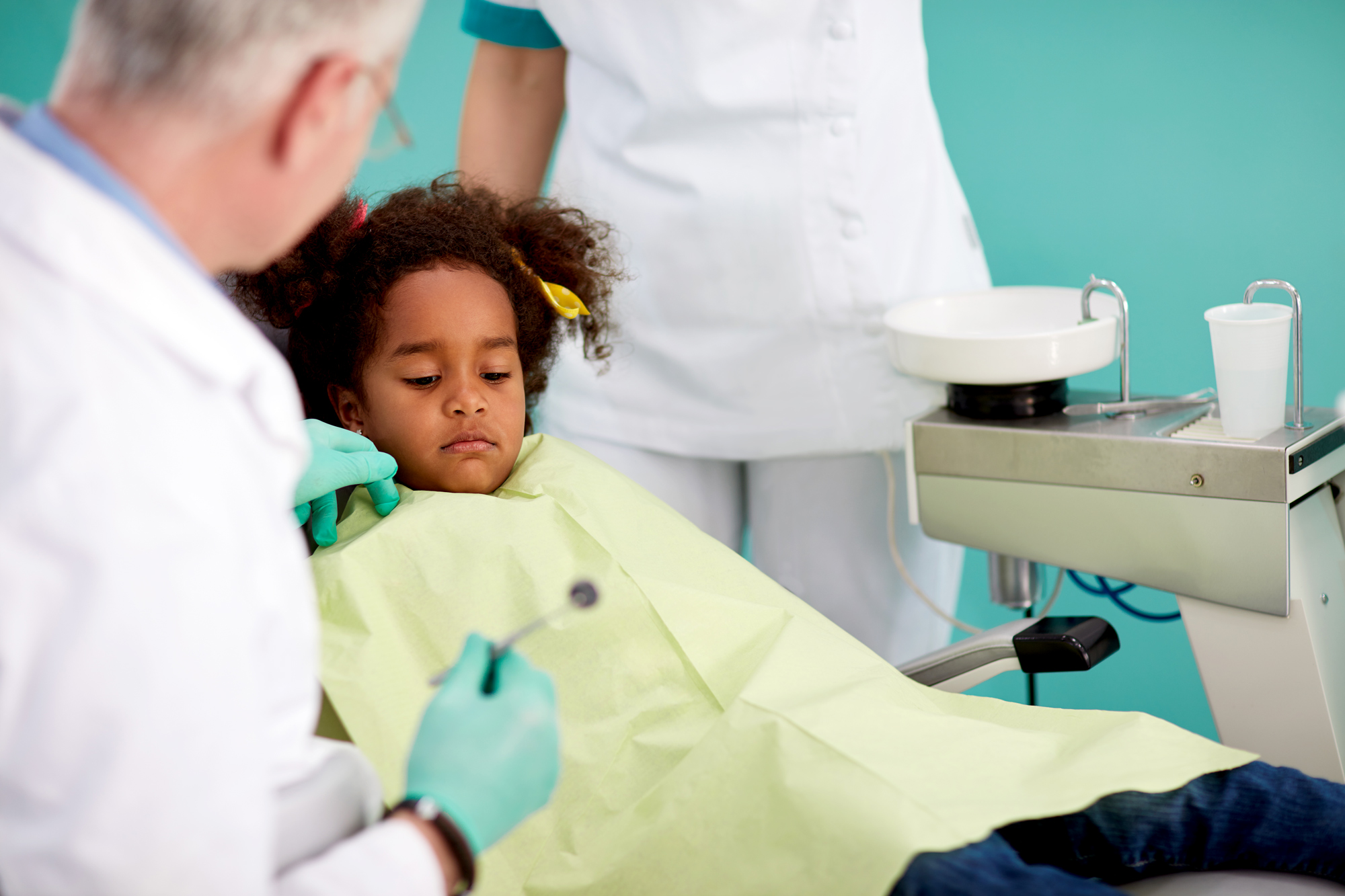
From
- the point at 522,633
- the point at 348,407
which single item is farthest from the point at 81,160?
the point at 348,407

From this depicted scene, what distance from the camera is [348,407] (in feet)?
4.72

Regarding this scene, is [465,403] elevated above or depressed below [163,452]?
below

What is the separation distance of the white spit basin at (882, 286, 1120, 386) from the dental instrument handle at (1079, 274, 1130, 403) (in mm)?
20

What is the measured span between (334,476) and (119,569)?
0.65m

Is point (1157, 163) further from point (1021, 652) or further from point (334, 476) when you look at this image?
point (334, 476)

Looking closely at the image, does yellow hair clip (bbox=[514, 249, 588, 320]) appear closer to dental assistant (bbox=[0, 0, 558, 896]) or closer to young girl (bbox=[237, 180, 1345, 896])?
young girl (bbox=[237, 180, 1345, 896])

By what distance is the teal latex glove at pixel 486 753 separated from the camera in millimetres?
691

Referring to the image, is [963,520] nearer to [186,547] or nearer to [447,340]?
[447,340]

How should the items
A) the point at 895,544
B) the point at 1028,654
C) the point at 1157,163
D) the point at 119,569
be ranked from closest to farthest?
the point at 119,569, the point at 1028,654, the point at 895,544, the point at 1157,163

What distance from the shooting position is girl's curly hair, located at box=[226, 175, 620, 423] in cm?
139

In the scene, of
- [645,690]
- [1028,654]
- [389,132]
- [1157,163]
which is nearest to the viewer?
[389,132]

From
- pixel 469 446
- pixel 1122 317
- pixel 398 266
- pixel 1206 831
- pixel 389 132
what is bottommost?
pixel 1206 831

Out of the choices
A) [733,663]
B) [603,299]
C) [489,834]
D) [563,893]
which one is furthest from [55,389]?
[603,299]

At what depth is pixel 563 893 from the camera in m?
1.00
